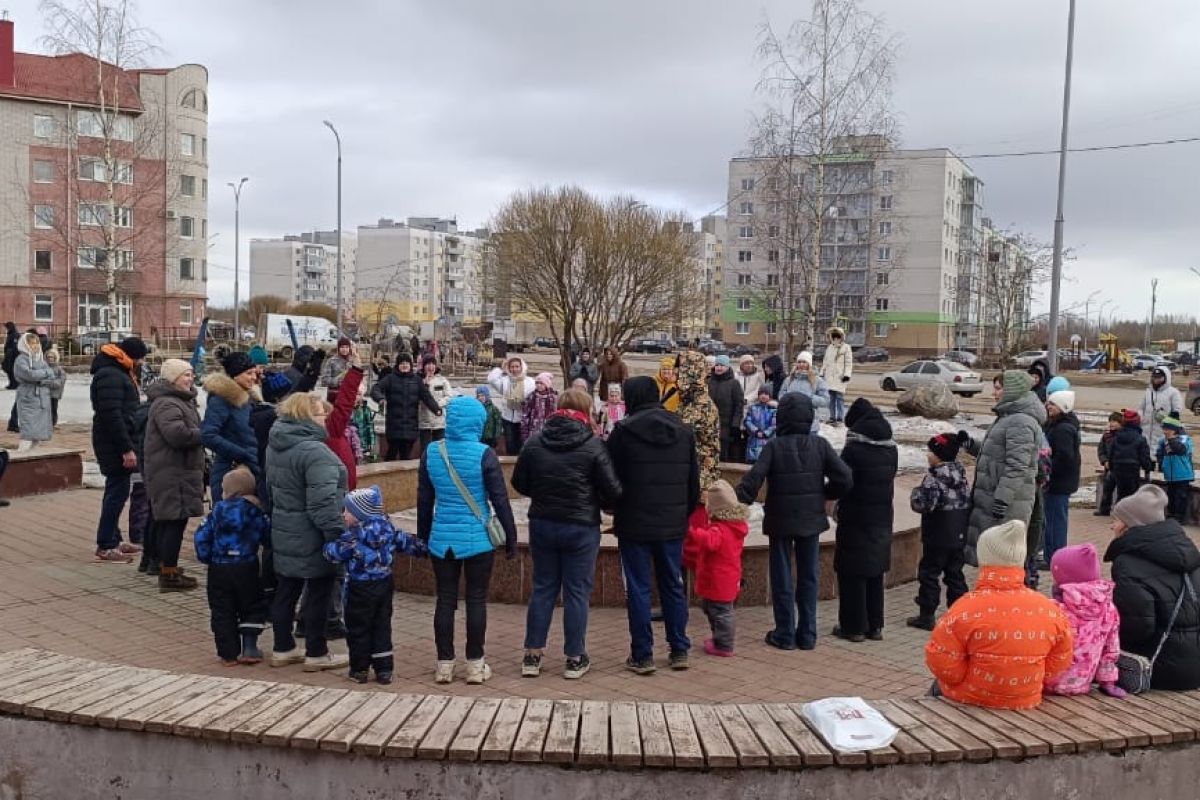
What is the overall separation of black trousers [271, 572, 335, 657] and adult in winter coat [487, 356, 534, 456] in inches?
280

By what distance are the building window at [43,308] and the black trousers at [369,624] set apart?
178ft

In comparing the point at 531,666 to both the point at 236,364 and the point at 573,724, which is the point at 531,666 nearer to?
the point at 573,724

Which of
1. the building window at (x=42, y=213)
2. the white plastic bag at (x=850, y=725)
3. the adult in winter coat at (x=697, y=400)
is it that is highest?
the building window at (x=42, y=213)

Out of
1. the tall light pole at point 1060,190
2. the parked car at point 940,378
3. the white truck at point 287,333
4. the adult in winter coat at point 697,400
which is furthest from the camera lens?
the white truck at point 287,333

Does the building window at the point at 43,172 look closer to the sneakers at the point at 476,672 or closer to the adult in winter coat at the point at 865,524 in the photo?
the sneakers at the point at 476,672

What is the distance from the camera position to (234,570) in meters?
5.77

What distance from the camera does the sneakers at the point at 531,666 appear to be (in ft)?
18.5

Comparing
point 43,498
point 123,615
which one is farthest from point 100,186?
point 123,615

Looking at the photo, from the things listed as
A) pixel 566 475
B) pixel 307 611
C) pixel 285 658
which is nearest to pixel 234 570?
pixel 307 611

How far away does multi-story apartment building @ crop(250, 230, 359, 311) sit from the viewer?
5664 inches

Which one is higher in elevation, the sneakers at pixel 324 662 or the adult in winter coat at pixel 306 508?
the adult in winter coat at pixel 306 508

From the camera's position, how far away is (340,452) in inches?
261

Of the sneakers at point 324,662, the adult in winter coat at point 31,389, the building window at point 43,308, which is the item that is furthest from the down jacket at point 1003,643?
the building window at point 43,308

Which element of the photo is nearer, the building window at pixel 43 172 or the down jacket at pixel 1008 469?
the down jacket at pixel 1008 469
